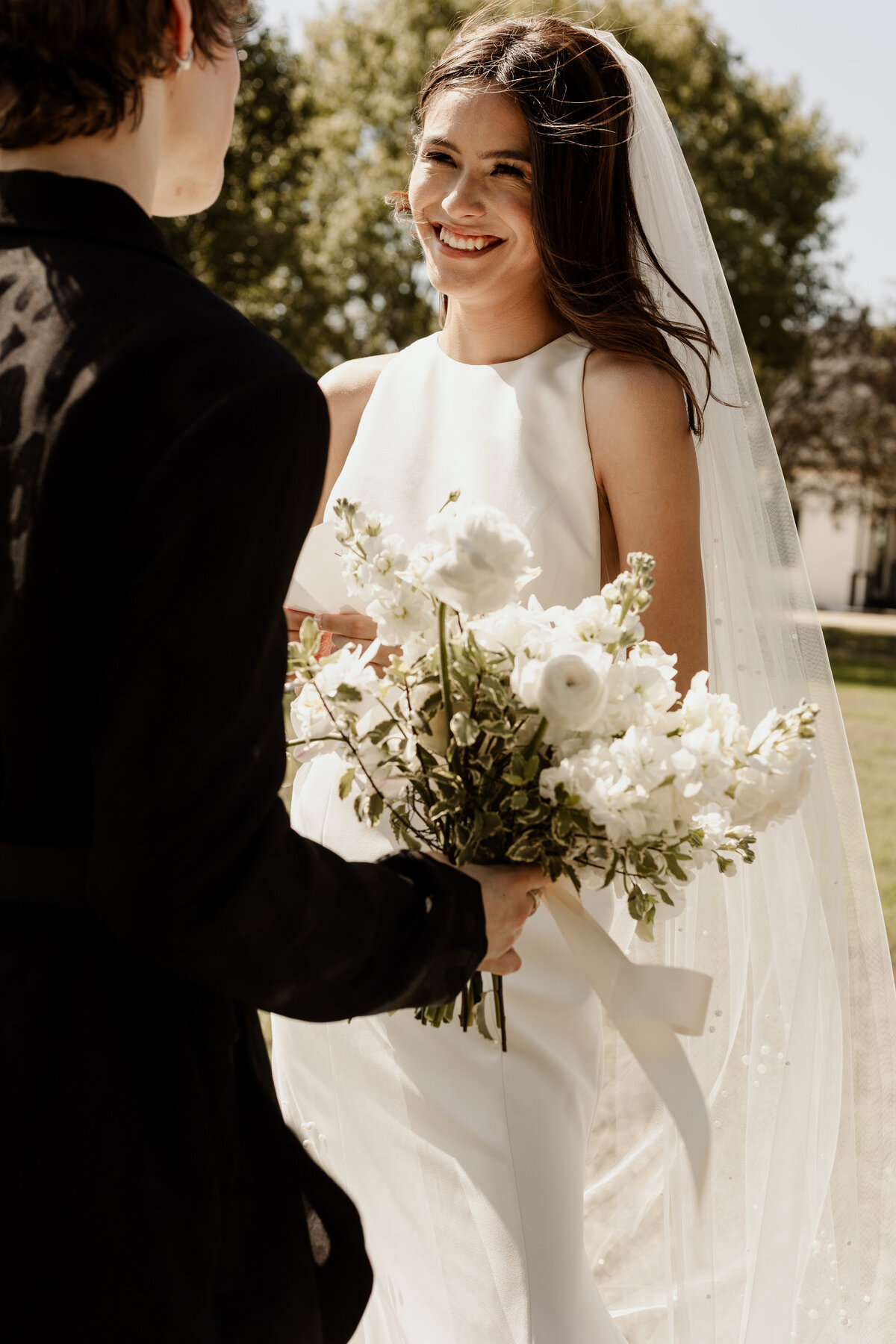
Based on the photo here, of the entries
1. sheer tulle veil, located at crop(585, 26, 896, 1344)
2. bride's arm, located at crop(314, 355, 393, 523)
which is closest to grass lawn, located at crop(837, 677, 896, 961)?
sheer tulle veil, located at crop(585, 26, 896, 1344)

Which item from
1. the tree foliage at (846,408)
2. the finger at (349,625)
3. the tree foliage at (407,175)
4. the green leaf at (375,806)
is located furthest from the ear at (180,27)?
the tree foliage at (846,408)

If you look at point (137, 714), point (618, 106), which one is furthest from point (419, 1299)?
point (618, 106)

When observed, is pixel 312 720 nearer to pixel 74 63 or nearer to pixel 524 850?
pixel 524 850

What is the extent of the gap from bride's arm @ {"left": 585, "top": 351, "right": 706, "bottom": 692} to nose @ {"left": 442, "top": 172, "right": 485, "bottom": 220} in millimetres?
480

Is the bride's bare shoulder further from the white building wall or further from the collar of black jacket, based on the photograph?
the white building wall

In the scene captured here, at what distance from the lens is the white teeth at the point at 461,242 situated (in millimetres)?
2791

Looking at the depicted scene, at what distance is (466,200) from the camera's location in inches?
108

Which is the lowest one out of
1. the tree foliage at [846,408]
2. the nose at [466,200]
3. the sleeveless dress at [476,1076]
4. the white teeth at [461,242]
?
the sleeveless dress at [476,1076]

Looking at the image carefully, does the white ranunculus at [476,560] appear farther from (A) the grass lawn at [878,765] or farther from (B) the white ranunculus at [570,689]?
(A) the grass lawn at [878,765]

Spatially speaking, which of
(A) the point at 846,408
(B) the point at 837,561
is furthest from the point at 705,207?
(B) the point at 837,561

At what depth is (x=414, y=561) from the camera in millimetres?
1719

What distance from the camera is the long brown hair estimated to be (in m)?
2.68

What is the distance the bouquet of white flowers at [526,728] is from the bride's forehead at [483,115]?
1.35 meters

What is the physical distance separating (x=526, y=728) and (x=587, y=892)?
1044 mm
